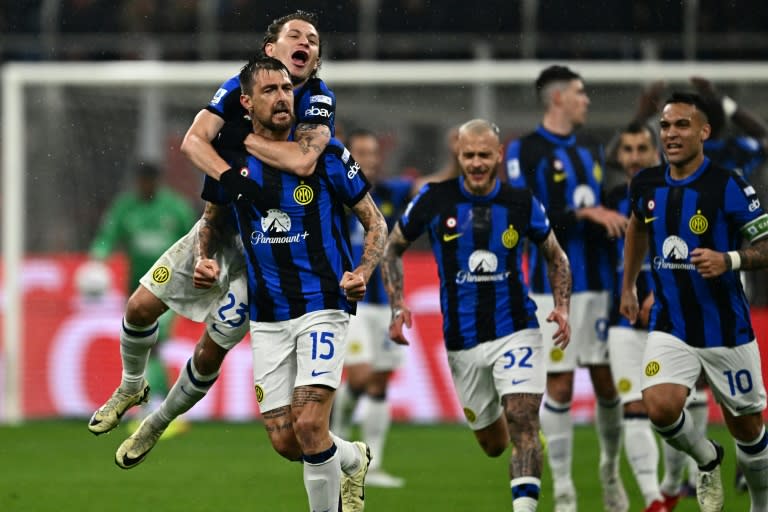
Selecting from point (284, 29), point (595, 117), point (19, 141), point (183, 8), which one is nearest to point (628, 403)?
point (284, 29)

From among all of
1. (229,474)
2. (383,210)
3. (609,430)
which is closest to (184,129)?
(383,210)

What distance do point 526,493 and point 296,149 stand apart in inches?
84.6

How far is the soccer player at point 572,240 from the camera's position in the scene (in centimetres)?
876

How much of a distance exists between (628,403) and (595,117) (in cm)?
459

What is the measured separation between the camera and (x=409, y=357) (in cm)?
1338

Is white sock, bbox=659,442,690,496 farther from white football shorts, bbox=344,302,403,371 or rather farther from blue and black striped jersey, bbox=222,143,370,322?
white football shorts, bbox=344,302,403,371

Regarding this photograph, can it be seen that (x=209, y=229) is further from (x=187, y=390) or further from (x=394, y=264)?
(x=394, y=264)

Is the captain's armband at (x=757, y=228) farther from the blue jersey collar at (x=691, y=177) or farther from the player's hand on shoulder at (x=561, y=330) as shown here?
the player's hand on shoulder at (x=561, y=330)

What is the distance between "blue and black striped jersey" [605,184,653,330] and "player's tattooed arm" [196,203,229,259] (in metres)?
2.81

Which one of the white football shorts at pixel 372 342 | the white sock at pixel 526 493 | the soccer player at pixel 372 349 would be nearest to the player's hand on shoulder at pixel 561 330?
the white sock at pixel 526 493

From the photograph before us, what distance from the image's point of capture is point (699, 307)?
23.6 feet

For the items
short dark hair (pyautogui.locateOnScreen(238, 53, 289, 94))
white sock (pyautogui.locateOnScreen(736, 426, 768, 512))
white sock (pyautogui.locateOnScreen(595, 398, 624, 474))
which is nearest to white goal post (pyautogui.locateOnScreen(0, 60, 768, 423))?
white sock (pyautogui.locateOnScreen(595, 398, 624, 474))

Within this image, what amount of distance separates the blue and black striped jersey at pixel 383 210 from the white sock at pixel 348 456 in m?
3.96

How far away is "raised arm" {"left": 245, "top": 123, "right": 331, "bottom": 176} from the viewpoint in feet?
21.7
